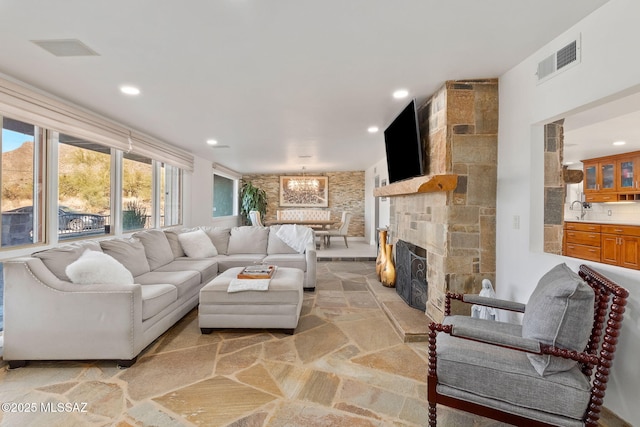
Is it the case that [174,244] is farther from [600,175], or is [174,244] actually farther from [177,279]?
[600,175]

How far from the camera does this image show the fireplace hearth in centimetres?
312

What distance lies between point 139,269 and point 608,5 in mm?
4232

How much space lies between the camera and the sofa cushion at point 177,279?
9.60ft

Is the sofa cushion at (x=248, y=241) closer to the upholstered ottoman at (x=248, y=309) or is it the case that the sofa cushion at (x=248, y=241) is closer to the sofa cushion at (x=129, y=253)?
the sofa cushion at (x=129, y=253)

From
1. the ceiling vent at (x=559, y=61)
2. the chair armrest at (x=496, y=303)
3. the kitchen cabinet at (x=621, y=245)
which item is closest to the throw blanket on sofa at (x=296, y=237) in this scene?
the chair armrest at (x=496, y=303)

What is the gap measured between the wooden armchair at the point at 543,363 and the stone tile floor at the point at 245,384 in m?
0.36

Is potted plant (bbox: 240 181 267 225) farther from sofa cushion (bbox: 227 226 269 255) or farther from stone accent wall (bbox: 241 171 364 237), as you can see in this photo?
sofa cushion (bbox: 227 226 269 255)

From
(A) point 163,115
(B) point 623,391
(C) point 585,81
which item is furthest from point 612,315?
(A) point 163,115

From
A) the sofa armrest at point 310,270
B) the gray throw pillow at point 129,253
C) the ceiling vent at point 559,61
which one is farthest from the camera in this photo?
the sofa armrest at point 310,270

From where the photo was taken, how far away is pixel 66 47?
2.02 m

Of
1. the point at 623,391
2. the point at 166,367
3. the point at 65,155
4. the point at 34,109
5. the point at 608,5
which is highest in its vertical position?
the point at 608,5

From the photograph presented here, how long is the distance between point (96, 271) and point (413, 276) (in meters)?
2.99

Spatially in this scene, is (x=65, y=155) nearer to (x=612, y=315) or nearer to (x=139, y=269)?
(x=139, y=269)

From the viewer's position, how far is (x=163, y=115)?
3.52m
